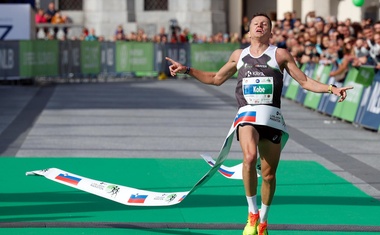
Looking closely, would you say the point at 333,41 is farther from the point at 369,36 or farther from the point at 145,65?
the point at 145,65

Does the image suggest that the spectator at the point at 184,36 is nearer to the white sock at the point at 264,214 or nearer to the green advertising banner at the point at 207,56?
the green advertising banner at the point at 207,56

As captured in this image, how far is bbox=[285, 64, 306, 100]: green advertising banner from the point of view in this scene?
1097 inches

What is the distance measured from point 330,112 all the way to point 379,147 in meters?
5.89

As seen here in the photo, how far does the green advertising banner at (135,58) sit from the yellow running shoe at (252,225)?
102 ft

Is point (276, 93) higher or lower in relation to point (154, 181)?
higher

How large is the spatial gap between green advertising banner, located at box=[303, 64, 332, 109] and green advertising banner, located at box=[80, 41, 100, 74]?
45.2ft

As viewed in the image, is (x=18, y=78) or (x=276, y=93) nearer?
(x=276, y=93)

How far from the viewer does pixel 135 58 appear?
4034cm

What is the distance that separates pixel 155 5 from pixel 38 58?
18.8m

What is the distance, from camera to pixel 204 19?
50.6 metres

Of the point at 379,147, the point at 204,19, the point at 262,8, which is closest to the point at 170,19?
the point at 204,19

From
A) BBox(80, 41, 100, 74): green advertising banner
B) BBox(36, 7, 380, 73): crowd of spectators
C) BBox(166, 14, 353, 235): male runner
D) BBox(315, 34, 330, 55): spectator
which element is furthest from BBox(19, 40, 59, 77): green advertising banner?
BBox(166, 14, 353, 235): male runner

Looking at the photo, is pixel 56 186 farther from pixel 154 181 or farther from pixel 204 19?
pixel 204 19

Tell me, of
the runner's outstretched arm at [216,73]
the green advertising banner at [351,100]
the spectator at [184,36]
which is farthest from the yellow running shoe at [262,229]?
the spectator at [184,36]
